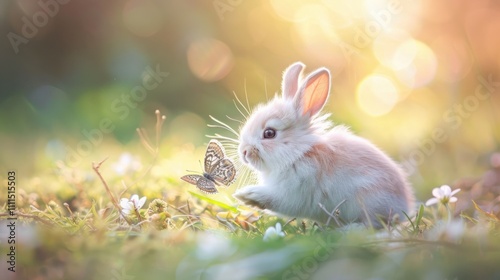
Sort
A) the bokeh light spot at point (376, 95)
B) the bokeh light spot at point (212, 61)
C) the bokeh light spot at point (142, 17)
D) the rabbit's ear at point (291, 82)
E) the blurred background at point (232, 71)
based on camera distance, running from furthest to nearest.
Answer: the bokeh light spot at point (142, 17), the bokeh light spot at point (212, 61), the bokeh light spot at point (376, 95), the blurred background at point (232, 71), the rabbit's ear at point (291, 82)

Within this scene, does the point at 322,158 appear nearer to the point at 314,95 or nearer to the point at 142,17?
the point at 314,95

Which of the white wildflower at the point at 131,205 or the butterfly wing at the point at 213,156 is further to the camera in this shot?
the butterfly wing at the point at 213,156

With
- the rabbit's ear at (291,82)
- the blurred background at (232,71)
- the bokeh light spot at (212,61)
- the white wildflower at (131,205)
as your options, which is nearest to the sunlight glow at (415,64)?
the blurred background at (232,71)

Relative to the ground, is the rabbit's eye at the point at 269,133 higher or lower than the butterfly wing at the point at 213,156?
higher

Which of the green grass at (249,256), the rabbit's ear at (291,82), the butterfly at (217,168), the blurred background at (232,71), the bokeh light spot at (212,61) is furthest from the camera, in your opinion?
the bokeh light spot at (212,61)

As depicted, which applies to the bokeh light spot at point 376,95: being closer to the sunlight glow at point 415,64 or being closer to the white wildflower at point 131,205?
the sunlight glow at point 415,64

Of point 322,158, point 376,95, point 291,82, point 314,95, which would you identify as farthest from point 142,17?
point 322,158
